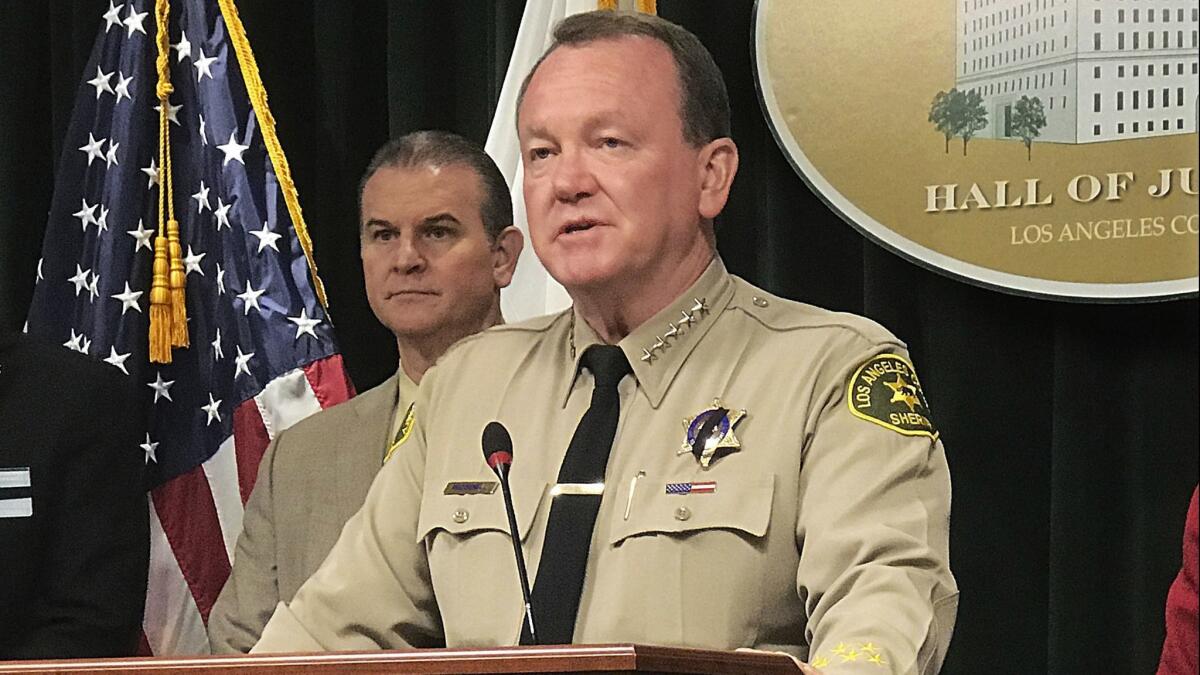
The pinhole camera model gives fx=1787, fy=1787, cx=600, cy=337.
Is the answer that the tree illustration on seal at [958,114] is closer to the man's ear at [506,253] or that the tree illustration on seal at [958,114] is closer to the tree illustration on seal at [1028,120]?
the tree illustration on seal at [1028,120]

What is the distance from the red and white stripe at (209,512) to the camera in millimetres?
3473

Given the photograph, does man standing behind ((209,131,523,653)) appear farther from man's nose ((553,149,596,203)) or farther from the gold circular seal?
man's nose ((553,149,596,203))

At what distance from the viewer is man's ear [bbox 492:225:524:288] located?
3320mm

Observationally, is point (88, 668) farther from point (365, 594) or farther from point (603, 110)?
point (603, 110)

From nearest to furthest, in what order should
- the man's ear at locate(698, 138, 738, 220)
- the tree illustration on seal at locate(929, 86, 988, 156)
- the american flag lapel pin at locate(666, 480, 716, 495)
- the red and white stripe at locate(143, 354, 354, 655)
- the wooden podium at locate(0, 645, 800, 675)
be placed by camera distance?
the wooden podium at locate(0, 645, 800, 675)
the american flag lapel pin at locate(666, 480, 716, 495)
the man's ear at locate(698, 138, 738, 220)
the tree illustration on seal at locate(929, 86, 988, 156)
the red and white stripe at locate(143, 354, 354, 655)

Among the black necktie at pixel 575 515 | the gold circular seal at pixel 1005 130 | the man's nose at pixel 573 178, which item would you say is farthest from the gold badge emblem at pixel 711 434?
the gold circular seal at pixel 1005 130

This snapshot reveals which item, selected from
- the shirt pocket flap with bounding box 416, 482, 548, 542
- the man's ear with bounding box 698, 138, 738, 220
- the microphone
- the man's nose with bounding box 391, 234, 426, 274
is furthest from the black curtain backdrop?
the microphone

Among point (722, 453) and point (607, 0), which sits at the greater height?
point (607, 0)

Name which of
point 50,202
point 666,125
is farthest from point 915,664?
point 50,202

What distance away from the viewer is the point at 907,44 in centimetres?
303

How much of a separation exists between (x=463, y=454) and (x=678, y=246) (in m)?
0.40

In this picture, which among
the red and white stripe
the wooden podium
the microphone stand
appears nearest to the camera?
the wooden podium

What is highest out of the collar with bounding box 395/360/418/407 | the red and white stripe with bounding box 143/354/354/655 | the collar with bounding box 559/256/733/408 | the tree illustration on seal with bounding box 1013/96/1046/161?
the tree illustration on seal with bounding box 1013/96/1046/161

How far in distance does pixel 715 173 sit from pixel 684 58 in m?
0.16
